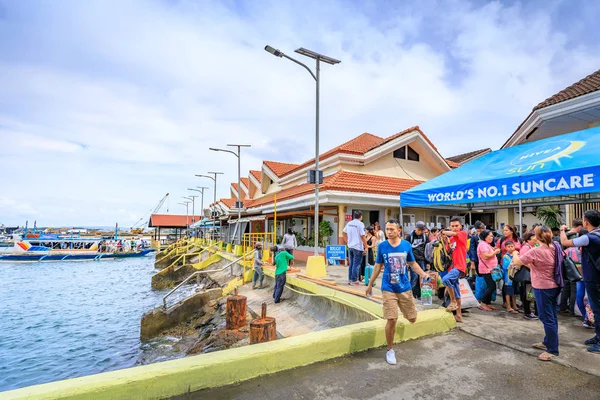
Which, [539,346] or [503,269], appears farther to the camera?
[503,269]

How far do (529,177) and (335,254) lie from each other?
791cm

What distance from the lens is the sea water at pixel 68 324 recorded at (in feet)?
35.6

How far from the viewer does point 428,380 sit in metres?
3.86

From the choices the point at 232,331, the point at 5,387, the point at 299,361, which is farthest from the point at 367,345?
the point at 5,387

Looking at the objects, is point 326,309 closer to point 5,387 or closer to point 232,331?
point 232,331

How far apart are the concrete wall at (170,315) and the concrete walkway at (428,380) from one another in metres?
10.1

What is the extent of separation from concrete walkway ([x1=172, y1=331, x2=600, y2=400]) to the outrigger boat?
50013mm

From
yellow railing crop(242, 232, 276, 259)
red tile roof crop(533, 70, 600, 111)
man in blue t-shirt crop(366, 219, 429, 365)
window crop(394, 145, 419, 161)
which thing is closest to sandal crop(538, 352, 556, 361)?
man in blue t-shirt crop(366, 219, 429, 365)

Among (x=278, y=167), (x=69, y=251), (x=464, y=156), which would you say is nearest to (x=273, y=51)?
(x=278, y=167)

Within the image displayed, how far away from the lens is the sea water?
427 inches

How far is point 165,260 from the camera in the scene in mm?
34531

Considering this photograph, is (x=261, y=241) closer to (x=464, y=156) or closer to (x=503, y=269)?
(x=503, y=269)

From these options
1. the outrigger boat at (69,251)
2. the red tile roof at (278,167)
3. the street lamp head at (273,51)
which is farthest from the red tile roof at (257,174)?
the outrigger boat at (69,251)

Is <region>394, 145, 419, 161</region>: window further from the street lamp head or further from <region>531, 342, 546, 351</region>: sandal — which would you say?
<region>531, 342, 546, 351</region>: sandal
